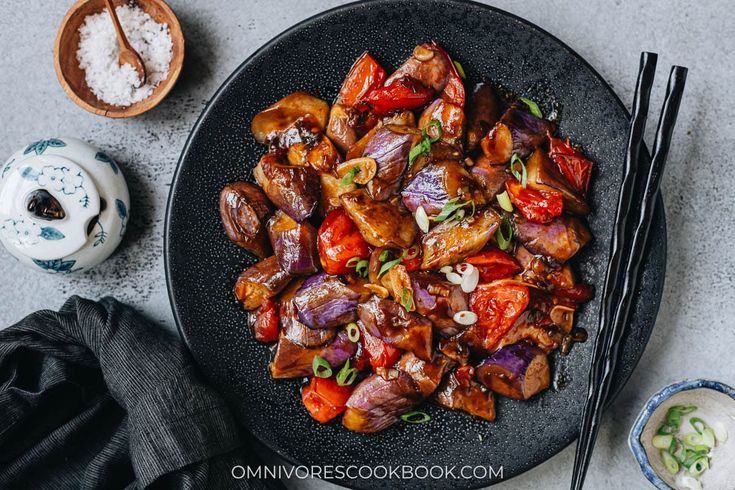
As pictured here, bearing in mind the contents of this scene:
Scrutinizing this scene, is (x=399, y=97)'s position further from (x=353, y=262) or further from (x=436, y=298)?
(x=436, y=298)

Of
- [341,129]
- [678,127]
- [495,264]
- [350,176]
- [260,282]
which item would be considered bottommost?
[260,282]

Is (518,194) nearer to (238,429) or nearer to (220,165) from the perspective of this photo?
(220,165)

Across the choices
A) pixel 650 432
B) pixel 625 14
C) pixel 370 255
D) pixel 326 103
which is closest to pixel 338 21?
pixel 326 103

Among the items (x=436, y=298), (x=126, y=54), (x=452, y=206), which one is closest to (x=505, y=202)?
(x=452, y=206)

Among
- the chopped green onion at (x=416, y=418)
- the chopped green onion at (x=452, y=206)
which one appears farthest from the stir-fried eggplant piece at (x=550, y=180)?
the chopped green onion at (x=416, y=418)

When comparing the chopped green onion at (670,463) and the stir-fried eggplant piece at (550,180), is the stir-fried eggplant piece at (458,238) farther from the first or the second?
the chopped green onion at (670,463)
